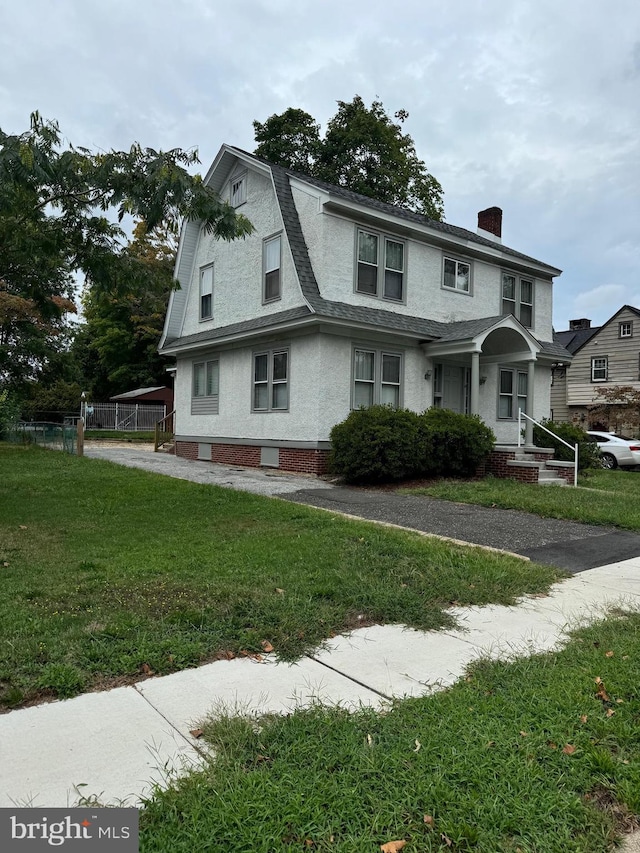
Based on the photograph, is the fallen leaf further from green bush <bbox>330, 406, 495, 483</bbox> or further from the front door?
the front door

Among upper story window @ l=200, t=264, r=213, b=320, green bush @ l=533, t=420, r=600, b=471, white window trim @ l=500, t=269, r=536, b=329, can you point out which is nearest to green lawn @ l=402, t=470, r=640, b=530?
green bush @ l=533, t=420, r=600, b=471

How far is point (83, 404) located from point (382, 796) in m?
37.1

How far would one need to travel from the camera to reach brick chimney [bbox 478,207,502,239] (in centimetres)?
2083

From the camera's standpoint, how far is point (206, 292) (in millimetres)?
17938

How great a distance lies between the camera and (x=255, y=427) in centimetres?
1563

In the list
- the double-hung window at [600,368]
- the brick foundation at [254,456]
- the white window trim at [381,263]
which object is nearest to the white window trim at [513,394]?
the white window trim at [381,263]

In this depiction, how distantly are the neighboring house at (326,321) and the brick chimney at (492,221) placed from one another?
9.20ft

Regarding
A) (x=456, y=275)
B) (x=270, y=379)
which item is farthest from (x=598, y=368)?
(x=270, y=379)

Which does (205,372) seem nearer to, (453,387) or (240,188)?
(240,188)

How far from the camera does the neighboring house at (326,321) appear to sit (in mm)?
13875

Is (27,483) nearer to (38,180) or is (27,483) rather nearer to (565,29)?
(38,180)
